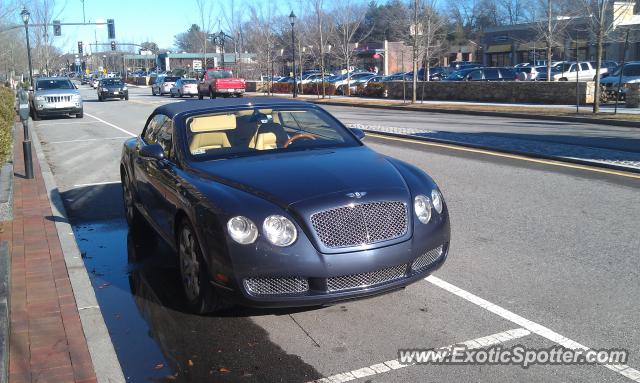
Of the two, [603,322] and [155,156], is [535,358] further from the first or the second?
[155,156]

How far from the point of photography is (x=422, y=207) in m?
4.64

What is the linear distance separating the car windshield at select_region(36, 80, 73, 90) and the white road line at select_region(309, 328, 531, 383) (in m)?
25.9

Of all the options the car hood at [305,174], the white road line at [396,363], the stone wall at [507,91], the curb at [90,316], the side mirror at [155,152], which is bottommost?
the white road line at [396,363]

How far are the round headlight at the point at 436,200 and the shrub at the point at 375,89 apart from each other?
3441 centimetres

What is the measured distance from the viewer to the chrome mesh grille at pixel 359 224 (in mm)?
4207

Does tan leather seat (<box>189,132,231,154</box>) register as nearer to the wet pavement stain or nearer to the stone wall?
the wet pavement stain

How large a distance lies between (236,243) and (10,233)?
4.08m

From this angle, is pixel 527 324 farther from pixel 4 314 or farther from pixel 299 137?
pixel 4 314

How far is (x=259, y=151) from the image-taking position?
554 centimetres

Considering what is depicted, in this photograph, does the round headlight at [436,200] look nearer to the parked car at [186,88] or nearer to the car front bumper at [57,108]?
the car front bumper at [57,108]

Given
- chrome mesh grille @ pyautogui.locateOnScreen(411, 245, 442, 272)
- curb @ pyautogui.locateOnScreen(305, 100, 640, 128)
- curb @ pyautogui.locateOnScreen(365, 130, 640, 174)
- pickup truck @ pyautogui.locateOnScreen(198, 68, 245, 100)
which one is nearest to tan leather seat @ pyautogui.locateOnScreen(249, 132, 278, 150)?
chrome mesh grille @ pyautogui.locateOnScreen(411, 245, 442, 272)

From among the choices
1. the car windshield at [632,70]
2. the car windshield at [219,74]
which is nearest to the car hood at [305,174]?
the car windshield at [632,70]

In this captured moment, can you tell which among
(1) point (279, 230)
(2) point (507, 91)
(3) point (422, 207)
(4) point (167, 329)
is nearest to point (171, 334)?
(4) point (167, 329)

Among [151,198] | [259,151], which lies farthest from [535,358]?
[151,198]
